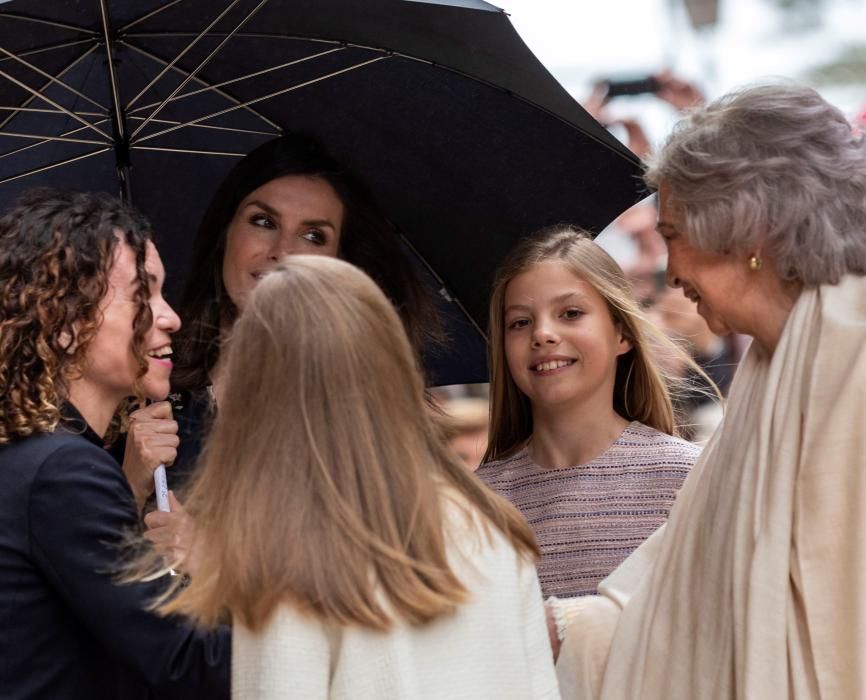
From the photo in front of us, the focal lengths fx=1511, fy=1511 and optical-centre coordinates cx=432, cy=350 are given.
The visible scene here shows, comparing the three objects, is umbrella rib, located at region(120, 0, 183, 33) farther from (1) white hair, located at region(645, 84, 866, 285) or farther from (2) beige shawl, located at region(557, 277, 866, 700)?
(2) beige shawl, located at region(557, 277, 866, 700)

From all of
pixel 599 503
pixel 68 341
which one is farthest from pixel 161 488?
pixel 599 503

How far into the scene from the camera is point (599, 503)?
363 centimetres

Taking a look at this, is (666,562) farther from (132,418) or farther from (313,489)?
(132,418)

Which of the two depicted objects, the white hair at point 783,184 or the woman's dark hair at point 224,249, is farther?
the woman's dark hair at point 224,249

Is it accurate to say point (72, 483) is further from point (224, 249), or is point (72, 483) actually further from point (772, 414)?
point (224, 249)

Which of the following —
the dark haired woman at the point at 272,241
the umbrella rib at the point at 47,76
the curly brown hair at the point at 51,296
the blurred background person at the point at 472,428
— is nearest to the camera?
the curly brown hair at the point at 51,296

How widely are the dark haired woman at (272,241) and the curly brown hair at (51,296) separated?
0.71m

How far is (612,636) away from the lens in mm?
2980

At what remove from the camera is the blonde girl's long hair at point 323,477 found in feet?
7.50

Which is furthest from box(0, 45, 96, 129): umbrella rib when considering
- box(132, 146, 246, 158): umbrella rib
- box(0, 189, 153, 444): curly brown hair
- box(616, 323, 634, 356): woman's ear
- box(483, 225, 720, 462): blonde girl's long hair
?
box(616, 323, 634, 356): woman's ear

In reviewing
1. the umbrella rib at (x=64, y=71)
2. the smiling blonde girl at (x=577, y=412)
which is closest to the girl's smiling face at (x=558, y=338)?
the smiling blonde girl at (x=577, y=412)

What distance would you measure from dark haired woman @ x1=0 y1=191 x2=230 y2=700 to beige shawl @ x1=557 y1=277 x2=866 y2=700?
0.86 meters

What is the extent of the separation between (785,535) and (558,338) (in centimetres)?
122

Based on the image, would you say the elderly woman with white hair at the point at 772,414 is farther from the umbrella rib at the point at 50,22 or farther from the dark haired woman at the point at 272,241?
the umbrella rib at the point at 50,22
